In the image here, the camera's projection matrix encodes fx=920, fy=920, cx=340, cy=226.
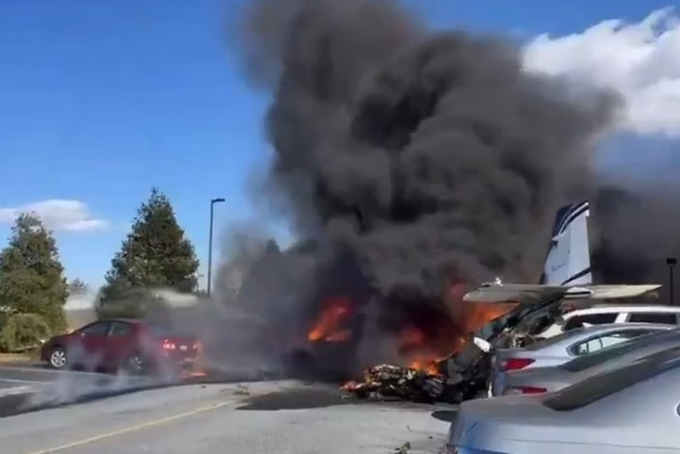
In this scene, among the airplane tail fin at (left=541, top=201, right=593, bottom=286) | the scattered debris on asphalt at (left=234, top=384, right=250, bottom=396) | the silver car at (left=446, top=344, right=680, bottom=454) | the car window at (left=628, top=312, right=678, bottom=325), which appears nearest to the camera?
the silver car at (left=446, top=344, right=680, bottom=454)

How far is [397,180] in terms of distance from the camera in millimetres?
23484

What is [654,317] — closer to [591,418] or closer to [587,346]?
[587,346]

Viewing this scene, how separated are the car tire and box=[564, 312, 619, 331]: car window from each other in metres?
13.1

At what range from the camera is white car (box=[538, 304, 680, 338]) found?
12.7m

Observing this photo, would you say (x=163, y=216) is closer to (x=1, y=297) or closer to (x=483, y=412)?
(x=1, y=297)

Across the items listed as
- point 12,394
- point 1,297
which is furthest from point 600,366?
point 1,297

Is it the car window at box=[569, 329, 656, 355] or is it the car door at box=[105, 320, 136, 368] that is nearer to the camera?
the car window at box=[569, 329, 656, 355]

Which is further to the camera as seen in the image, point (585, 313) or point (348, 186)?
point (348, 186)

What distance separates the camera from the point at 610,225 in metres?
29.2

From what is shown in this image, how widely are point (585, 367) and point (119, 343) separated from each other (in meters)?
15.3

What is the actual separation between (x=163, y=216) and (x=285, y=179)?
34.1 ft

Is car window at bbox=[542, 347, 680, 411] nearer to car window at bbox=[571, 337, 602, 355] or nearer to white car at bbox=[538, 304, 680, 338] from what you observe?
car window at bbox=[571, 337, 602, 355]

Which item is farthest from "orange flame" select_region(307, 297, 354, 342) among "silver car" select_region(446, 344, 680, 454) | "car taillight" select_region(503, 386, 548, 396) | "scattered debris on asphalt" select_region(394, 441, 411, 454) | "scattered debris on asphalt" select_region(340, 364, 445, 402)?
"silver car" select_region(446, 344, 680, 454)

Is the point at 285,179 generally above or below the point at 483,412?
above
